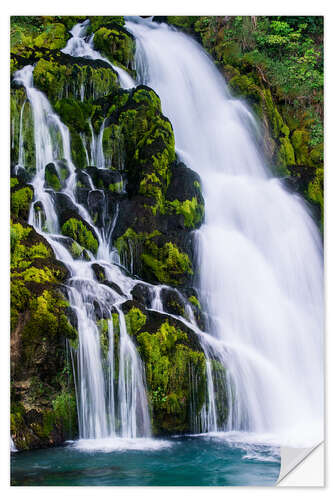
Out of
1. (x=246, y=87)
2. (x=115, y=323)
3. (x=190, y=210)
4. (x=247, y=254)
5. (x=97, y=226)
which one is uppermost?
(x=246, y=87)

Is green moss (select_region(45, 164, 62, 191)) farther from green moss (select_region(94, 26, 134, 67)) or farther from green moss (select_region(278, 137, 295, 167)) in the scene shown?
green moss (select_region(278, 137, 295, 167))

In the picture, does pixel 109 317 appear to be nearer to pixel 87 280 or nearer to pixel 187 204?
pixel 87 280

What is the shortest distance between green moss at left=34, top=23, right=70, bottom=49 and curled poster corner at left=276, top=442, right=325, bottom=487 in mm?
5353

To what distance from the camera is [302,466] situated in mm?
5523

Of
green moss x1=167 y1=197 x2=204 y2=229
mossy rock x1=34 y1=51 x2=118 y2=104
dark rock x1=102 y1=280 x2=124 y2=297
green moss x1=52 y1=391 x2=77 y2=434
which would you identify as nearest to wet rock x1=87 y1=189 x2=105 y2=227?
green moss x1=167 y1=197 x2=204 y2=229

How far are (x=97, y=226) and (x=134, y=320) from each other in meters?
1.58

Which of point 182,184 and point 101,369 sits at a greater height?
point 182,184

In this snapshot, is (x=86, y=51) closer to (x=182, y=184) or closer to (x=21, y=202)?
(x=182, y=184)

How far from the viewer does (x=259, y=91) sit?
8.07 metres

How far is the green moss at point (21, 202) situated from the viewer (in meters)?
6.73

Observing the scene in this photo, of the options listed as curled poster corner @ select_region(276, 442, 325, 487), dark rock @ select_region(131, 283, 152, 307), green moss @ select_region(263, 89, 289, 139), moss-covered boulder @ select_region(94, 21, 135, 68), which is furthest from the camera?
green moss @ select_region(263, 89, 289, 139)

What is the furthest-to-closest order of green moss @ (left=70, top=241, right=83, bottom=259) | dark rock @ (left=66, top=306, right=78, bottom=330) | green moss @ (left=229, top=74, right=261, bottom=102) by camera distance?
1. green moss @ (left=229, top=74, right=261, bottom=102)
2. green moss @ (left=70, top=241, right=83, bottom=259)
3. dark rock @ (left=66, top=306, right=78, bottom=330)

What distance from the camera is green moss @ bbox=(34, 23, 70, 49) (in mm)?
6885

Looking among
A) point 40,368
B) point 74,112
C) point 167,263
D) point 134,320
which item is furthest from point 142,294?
point 74,112
